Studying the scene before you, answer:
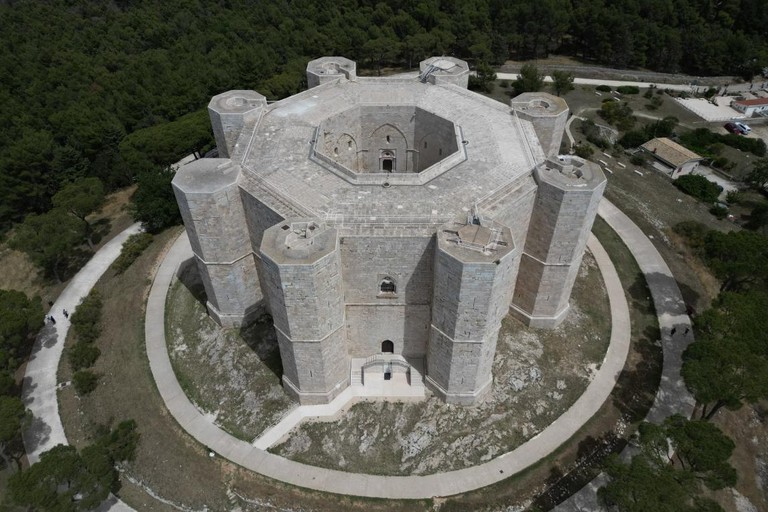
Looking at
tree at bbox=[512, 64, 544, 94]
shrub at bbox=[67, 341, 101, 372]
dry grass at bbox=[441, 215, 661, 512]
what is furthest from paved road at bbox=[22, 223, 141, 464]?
tree at bbox=[512, 64, 544, 94]

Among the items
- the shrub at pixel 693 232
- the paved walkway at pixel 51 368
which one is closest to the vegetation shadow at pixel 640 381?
the shrub at pixel 693 232

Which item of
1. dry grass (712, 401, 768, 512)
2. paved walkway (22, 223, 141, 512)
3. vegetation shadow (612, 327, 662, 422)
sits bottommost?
paved walkway (22, 223, 141, 512)

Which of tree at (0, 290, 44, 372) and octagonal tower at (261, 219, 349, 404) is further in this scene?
tree at (0, 290, 44, 372)

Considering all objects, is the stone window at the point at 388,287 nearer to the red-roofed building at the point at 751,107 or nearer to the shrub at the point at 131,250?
the shrub at the point at 131,250

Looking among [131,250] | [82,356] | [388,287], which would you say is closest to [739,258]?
[388,287]

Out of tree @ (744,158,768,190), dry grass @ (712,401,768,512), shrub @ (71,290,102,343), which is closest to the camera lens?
dry grass @ (712,401,768,512)

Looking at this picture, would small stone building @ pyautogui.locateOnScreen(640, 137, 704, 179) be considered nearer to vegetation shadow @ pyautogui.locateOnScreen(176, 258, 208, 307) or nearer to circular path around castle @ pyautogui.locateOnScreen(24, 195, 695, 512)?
circular path around castle @ pyautogui.locateOnScreen(24, 195, 695, 512)
